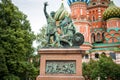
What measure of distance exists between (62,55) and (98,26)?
43.1m

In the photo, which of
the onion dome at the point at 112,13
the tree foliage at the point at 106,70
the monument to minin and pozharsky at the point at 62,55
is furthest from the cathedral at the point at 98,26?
the monument to minin and pozharsky at the point at 62,55

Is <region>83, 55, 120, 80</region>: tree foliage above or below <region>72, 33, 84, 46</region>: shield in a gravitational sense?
below

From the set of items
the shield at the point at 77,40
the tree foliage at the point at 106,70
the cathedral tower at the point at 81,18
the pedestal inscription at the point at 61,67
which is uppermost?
the cathedral tower at the point at 81,18

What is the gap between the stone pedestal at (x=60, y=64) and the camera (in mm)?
12320

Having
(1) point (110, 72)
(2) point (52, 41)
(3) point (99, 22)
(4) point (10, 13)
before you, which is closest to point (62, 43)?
(2) point (52, 41)

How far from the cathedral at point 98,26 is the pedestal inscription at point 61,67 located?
89.2 ft

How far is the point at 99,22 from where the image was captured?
54938 millimetres

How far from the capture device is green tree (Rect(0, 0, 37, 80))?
18641mm

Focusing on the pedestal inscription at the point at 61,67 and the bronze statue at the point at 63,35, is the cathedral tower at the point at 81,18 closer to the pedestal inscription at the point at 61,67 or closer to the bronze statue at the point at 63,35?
the bronze statue at the point at 63,35

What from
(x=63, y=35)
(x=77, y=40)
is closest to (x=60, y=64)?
(x=77, y=40)

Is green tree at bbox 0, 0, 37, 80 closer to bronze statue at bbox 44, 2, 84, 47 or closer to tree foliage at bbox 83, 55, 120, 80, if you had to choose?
bronze statue at bbox 44, 2, 84, 47

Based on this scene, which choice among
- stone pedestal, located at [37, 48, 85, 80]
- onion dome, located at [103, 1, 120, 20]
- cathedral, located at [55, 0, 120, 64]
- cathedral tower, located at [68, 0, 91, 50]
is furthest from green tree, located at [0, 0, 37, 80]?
onion dome, located at [103, 1, 120, 20]

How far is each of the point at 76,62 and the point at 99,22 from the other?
4353 cm

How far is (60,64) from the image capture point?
41.1ft
